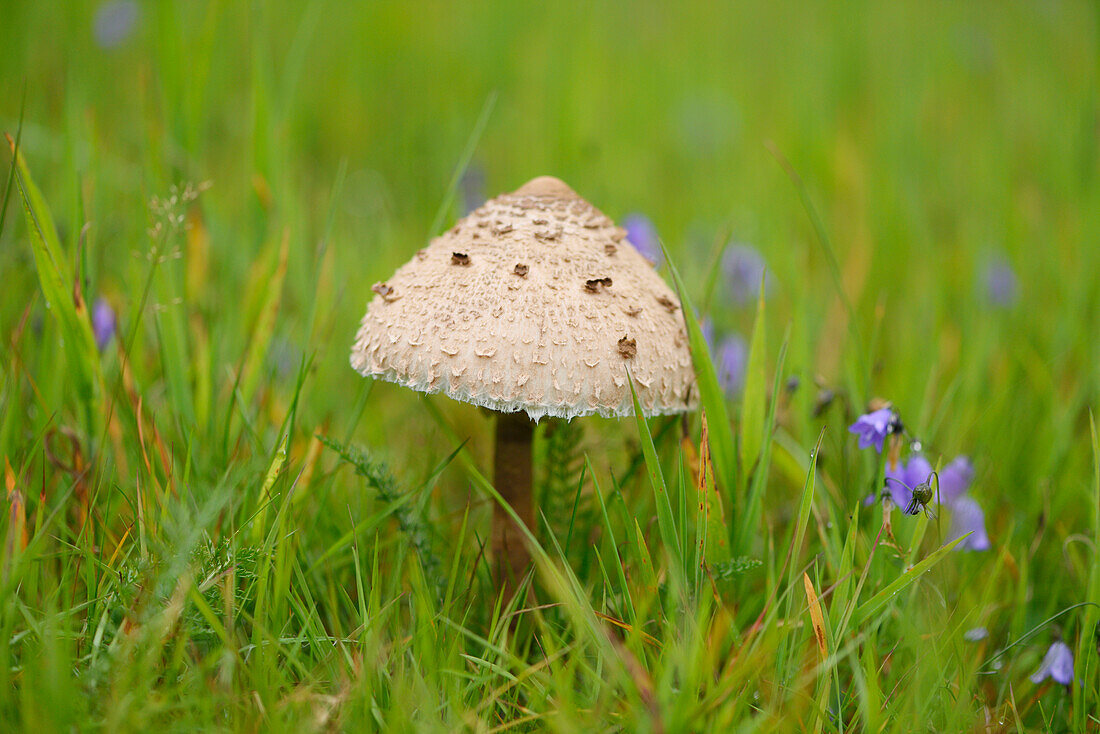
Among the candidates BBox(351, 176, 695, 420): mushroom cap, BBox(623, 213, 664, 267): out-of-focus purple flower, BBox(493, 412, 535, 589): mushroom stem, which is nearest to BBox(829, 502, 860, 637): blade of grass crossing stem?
BBox(351, 176, 695, 420): mushroom cap

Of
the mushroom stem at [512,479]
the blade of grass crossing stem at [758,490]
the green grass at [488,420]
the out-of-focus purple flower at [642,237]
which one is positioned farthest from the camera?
Result: the out-of-focus purple flower at [642,237]

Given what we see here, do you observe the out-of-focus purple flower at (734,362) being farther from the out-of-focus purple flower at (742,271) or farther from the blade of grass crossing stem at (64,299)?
the blade of grass crossing stem at (64,299)

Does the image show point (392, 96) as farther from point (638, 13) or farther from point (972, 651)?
point (972, 651)

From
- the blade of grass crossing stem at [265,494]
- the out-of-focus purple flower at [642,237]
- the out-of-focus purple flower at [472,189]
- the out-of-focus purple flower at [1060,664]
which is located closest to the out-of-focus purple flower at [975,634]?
the out-of-focus purple flower at [1060,664]

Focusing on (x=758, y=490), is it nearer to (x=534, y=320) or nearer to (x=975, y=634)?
(x=975, y=634)

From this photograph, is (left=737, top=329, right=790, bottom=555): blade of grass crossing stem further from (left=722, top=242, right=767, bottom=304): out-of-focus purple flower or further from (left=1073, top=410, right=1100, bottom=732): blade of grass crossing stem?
(left=722, top=242, right=767, bottom=304): out-of-focus purple flower

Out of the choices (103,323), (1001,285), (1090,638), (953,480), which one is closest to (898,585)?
(1090,638)
